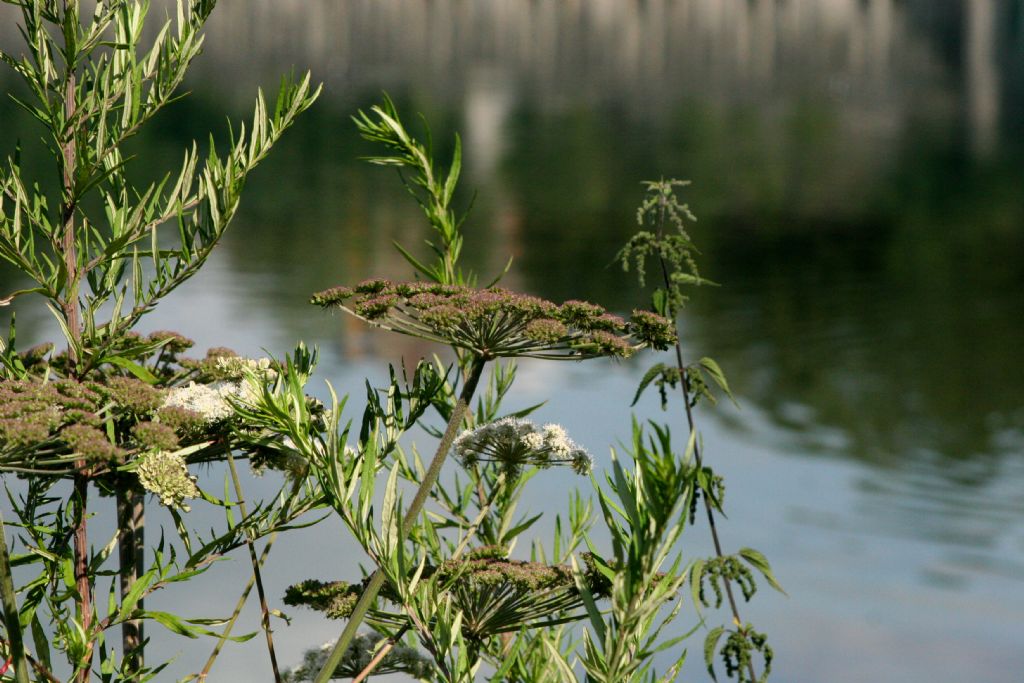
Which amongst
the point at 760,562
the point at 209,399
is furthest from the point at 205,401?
the point at 760,562

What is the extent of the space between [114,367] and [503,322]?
2.72 ft

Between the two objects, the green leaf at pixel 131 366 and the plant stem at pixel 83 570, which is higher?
the green leaf at pixel 131 366

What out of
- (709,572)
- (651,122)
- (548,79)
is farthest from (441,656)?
(548,79)

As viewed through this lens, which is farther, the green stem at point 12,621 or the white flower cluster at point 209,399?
the white flower cluster at point 209,399

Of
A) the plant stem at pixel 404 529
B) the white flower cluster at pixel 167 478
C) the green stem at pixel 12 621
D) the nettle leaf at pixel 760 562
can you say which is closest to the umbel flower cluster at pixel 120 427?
the white flower cluster at pixel 167 478

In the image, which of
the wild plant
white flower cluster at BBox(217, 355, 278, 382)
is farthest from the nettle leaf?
white flower cluster at BBox(217, 355, 278, 382)

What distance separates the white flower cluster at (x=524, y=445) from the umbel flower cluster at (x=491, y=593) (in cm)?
17

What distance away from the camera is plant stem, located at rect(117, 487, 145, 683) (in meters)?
2.36

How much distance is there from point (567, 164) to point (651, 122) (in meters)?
10.5

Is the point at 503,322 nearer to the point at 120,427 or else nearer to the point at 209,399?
the point at 209,399

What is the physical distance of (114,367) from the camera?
2615 millimetres

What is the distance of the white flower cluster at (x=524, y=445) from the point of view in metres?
2.25

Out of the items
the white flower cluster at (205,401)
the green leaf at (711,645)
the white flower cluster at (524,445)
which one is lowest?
the green leaf at (711,645)

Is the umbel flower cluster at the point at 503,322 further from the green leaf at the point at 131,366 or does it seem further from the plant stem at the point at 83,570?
the plant stem at the point at 83,570
